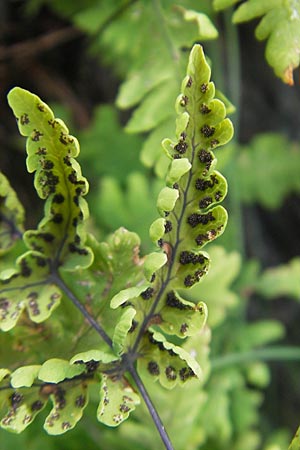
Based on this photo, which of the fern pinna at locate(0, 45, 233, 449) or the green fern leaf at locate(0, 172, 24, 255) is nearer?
the fern pinna at locate(0, 45, 233, 449)

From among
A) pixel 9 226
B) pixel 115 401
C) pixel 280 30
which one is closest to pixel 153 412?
pixel 115 401

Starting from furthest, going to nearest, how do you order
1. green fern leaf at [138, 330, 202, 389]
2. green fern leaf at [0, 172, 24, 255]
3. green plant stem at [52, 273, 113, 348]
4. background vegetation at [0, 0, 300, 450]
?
background vegetation at [0, 0, 300, 450], green fern leaf at [0, 172, 24, 255], green plant stem at [52, 273, 113, 348], green fern leaf at [138, 330, 202, 389]

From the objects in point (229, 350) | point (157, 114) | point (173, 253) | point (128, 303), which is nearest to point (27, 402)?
point (128, 303)

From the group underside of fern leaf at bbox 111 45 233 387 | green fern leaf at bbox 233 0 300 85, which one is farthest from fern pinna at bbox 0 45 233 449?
green fern leaf at bbox 233 0 300 85

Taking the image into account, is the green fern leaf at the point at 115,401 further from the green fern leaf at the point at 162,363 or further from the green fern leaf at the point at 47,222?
the green fern leaf at the point at 47,222

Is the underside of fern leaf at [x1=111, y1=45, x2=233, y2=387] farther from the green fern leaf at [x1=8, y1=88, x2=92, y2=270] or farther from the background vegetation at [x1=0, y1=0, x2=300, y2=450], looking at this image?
the background vegetation at [x1=0, y1=0, x2=300, y2=450]

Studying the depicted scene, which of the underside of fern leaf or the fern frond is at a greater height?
the fern frond

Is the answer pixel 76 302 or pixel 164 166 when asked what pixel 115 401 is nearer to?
pixel 76 302

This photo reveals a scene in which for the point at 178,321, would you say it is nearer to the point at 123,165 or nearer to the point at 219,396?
the point at 219,396
